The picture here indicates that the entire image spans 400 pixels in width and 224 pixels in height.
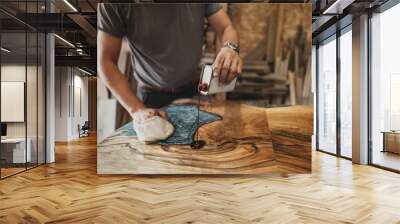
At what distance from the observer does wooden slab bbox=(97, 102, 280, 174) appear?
6.59 metres

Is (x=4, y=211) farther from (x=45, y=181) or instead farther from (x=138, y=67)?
(x=138, y=67)

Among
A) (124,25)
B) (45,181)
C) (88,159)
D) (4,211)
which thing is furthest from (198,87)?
(88,159)

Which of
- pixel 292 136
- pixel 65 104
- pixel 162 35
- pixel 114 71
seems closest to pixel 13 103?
pixel 114 71

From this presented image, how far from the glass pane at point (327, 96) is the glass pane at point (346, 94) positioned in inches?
20.4

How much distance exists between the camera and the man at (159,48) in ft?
21.5

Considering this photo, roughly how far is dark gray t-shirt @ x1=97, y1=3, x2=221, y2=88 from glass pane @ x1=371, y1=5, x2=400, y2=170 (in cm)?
353

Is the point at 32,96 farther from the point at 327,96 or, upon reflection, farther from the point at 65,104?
the point at 65,104

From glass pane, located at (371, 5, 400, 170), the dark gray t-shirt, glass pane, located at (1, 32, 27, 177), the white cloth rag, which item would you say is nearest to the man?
the dark gray t-shirt

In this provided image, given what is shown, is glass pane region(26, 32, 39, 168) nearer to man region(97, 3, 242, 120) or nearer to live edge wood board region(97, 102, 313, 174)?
man region(97, 3, 242, 120)

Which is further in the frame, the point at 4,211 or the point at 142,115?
the point at 142,115

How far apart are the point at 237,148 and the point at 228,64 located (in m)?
1.44

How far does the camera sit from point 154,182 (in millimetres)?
6238

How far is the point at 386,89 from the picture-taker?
763 cm

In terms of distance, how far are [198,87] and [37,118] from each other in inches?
146
